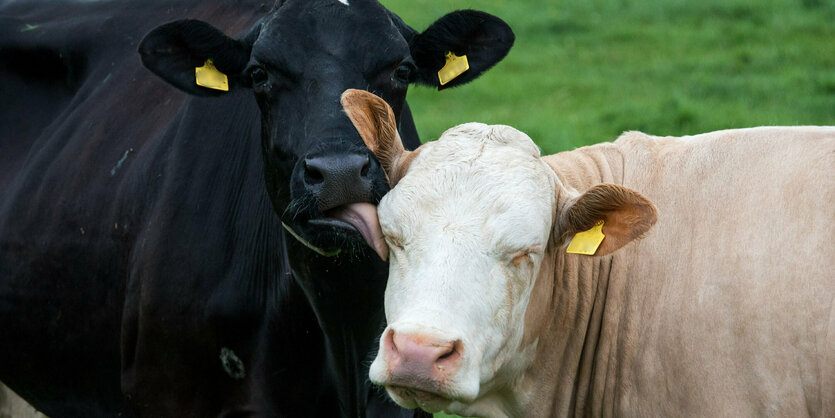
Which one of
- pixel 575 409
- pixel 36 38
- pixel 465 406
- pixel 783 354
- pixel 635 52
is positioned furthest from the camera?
pixel 635 52

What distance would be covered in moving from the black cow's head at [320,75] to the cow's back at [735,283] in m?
1.12

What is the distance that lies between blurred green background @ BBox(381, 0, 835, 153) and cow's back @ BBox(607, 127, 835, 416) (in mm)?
6102

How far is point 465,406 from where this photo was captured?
4262mm

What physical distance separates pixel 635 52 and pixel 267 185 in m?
9.77

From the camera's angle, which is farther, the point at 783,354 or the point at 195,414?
the point at 195,414

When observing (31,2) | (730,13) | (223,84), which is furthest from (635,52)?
(223,84)

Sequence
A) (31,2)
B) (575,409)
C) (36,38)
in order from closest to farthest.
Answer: (575,409), (36,38), (31,2)

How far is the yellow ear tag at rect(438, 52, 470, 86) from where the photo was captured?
5.58 meters

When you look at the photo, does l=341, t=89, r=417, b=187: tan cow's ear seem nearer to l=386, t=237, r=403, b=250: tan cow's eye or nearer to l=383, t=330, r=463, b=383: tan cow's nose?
l=386, t=237, r=403, b=250: tan cow's eye

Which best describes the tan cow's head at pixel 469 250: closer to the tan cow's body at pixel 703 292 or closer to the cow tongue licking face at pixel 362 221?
the cow tongue licking face at pixel 362 221

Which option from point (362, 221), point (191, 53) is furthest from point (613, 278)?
point (191, 53)

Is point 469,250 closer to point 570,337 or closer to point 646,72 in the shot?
point 570,337

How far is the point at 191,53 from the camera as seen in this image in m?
5.29

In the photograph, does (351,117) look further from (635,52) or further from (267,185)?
(635,52)
